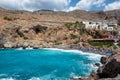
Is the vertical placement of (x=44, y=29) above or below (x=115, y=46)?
above

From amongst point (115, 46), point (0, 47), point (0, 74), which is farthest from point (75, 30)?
point (0, 74)

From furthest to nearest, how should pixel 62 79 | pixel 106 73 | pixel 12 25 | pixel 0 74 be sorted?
A: pixel 12 25 < pixel 0 74 < pixel 62 79 < pixel 106 73

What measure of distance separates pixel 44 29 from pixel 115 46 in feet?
119

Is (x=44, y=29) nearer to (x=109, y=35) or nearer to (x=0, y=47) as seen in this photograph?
(x=0, y=47)

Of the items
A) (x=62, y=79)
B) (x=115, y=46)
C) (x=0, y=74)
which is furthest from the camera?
(x=115, y=46)

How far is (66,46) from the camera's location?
101000 mm

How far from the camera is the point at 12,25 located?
10819cm

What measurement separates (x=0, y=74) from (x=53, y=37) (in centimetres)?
6891

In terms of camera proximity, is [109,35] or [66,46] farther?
[109,35]

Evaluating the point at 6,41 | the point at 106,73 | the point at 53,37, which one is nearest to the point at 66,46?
the point at 53,37

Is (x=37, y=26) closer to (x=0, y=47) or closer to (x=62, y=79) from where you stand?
(x=0, y=47)

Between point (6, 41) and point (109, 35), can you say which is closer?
point (6, 41)

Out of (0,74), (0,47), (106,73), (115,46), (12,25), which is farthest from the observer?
(12,25)

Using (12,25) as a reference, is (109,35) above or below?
below
